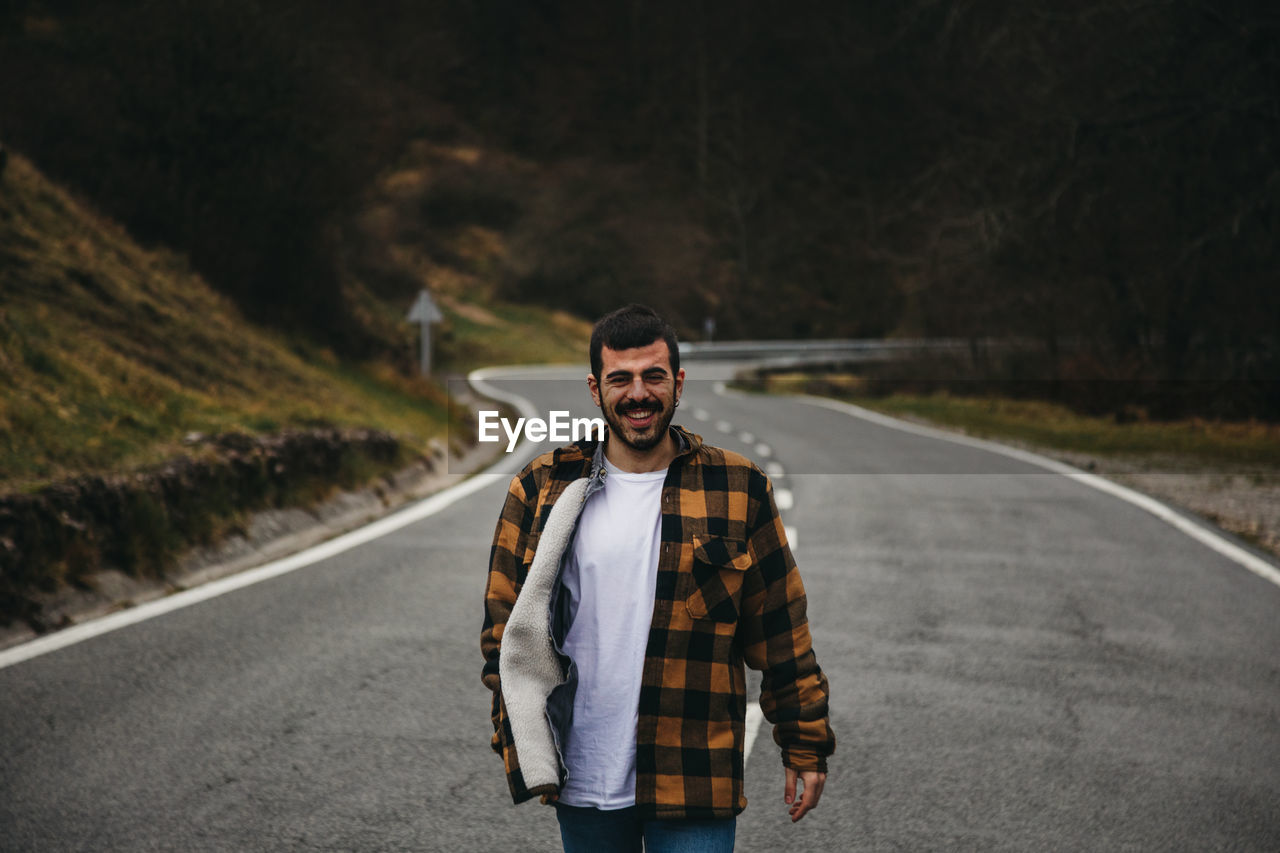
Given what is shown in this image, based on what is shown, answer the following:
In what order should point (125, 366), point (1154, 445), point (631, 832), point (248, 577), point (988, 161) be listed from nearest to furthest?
point (631, 832)
point (248, 577)
point (125, 366)
point (1154, 445)
point (988, 161)

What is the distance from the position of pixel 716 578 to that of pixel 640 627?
191mm

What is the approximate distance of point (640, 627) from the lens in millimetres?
2650

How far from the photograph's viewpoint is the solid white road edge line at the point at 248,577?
6.80m

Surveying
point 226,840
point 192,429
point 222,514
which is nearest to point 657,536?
point 226,840

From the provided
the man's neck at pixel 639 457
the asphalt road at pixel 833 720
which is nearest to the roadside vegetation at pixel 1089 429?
the asphalt road at pixel 833 720

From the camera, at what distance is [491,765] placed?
514cm

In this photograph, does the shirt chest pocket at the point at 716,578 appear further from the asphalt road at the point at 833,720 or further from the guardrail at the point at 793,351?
the guardrail at the point at 793,351

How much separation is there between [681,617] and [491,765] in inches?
109

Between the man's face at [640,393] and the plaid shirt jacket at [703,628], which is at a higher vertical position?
the man's face at [640,393]

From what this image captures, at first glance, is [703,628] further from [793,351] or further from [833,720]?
[793,351]

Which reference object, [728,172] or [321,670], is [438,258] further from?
[321,670]

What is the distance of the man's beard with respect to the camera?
8.93 feet

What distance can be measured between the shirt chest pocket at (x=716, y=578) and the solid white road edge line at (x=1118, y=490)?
26.2 ft

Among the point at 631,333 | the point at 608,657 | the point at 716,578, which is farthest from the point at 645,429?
the point at 608,657
